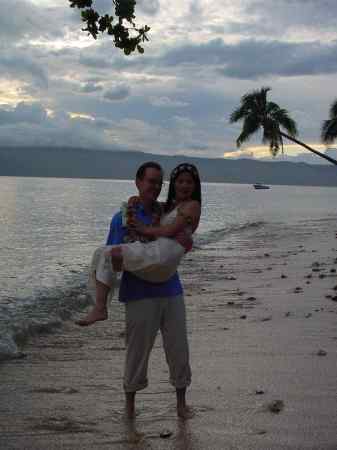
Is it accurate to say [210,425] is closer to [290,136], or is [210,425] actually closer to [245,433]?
[245,433]

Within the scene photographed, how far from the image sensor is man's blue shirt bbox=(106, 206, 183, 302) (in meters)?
4.52

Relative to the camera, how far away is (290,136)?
3262cm

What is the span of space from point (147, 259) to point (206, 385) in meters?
2.01

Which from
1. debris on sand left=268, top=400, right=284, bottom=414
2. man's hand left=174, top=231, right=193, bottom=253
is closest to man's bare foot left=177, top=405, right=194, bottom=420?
debris on sand left=268, top=400, right=284, bottom=414

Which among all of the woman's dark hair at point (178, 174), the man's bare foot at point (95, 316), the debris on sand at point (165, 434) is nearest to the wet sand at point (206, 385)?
the debris on sand at point (165, 434)

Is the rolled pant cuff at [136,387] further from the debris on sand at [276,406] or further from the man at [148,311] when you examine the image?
the debris on sand at [276,406]

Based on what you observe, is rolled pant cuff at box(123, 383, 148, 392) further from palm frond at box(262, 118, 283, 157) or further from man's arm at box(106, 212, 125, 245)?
palm frond at box(262, 118, 283, 157)

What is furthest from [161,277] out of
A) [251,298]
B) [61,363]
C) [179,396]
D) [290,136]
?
[290,136]

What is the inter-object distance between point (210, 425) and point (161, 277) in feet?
4.18

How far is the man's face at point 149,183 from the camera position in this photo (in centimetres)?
451

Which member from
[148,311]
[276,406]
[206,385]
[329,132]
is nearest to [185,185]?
[148,311]

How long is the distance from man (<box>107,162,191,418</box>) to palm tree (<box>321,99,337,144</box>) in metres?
35.3

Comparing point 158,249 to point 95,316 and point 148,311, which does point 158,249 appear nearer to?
point 148,311

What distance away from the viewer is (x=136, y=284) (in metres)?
4.58
